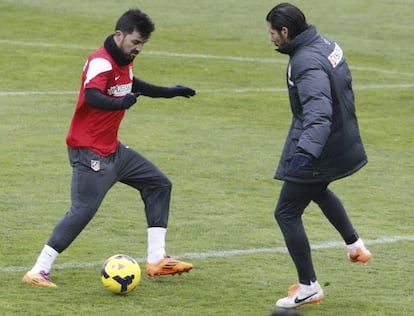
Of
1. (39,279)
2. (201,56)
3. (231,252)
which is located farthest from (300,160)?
(201,56)

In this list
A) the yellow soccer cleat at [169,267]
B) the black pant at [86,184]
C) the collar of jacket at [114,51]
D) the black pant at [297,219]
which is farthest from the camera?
the yellow soccer cleat at [169,267]

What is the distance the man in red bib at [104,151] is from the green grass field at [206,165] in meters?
0.25

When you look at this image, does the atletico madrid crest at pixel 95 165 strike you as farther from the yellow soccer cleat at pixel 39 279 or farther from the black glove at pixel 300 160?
the black glove at pixel 300 160

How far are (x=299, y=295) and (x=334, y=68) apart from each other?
1603mm

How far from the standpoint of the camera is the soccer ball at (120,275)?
891 centimetres

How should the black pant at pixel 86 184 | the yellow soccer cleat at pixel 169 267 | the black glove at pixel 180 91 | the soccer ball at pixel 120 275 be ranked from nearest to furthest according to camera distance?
the soccer ball at pixel 120 275, the black pant at pixel 86 184, the yellow soccer cleat at pixel 169 267, the black glove at pixel 180 91

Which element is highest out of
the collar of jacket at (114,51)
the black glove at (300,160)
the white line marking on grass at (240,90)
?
the collar of jacket at (114,51)

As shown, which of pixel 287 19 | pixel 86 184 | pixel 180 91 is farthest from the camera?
pixel 180 91

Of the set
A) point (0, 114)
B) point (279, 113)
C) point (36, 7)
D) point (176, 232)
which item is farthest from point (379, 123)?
point (36, 7)

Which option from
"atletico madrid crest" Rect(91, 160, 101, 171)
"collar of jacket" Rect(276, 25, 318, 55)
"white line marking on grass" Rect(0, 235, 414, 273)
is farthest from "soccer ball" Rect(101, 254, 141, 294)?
"collar of jacket" Rect(276, 25, 318, 55)

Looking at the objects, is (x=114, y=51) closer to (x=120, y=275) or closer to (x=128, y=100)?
(x=128, y=100)

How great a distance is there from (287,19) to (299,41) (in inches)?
6.7

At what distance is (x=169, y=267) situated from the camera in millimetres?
9406

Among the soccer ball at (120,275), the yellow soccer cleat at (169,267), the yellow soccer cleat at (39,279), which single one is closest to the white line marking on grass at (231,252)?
the yellow soccer cleat at (39,279)
